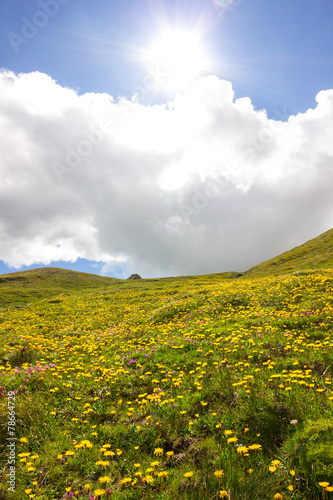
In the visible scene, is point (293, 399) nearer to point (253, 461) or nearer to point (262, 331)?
point (253, 461)

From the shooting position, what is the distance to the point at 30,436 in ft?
20.4

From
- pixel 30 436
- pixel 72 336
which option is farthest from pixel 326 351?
pixel 72 336

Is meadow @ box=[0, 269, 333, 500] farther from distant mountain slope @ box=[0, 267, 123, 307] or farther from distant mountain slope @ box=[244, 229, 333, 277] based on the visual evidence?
distant mountain slope @ box=[0, 267, 123, 307]

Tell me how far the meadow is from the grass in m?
0.03

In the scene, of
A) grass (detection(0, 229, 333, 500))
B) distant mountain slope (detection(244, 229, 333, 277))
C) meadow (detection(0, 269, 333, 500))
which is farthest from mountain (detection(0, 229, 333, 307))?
meadow (detection(0, 269, 333, 500))

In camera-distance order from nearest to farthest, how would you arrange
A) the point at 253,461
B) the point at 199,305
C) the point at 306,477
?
the point at 306,477 → the point at 253,461 → the point at 199,305

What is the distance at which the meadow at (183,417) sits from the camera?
13.9 ft

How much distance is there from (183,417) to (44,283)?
143 meters

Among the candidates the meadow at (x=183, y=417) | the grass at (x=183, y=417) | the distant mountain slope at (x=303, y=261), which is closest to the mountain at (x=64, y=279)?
the distant mountain slope at (x=303, y=261)

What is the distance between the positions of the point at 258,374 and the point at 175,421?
2817 millimetres

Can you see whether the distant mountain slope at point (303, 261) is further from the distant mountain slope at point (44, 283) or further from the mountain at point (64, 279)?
the distant mountain slope at point (44, 283)

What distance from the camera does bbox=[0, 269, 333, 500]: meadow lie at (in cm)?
424

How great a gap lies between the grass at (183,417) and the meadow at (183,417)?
0.03m

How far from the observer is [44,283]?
5256 inches
